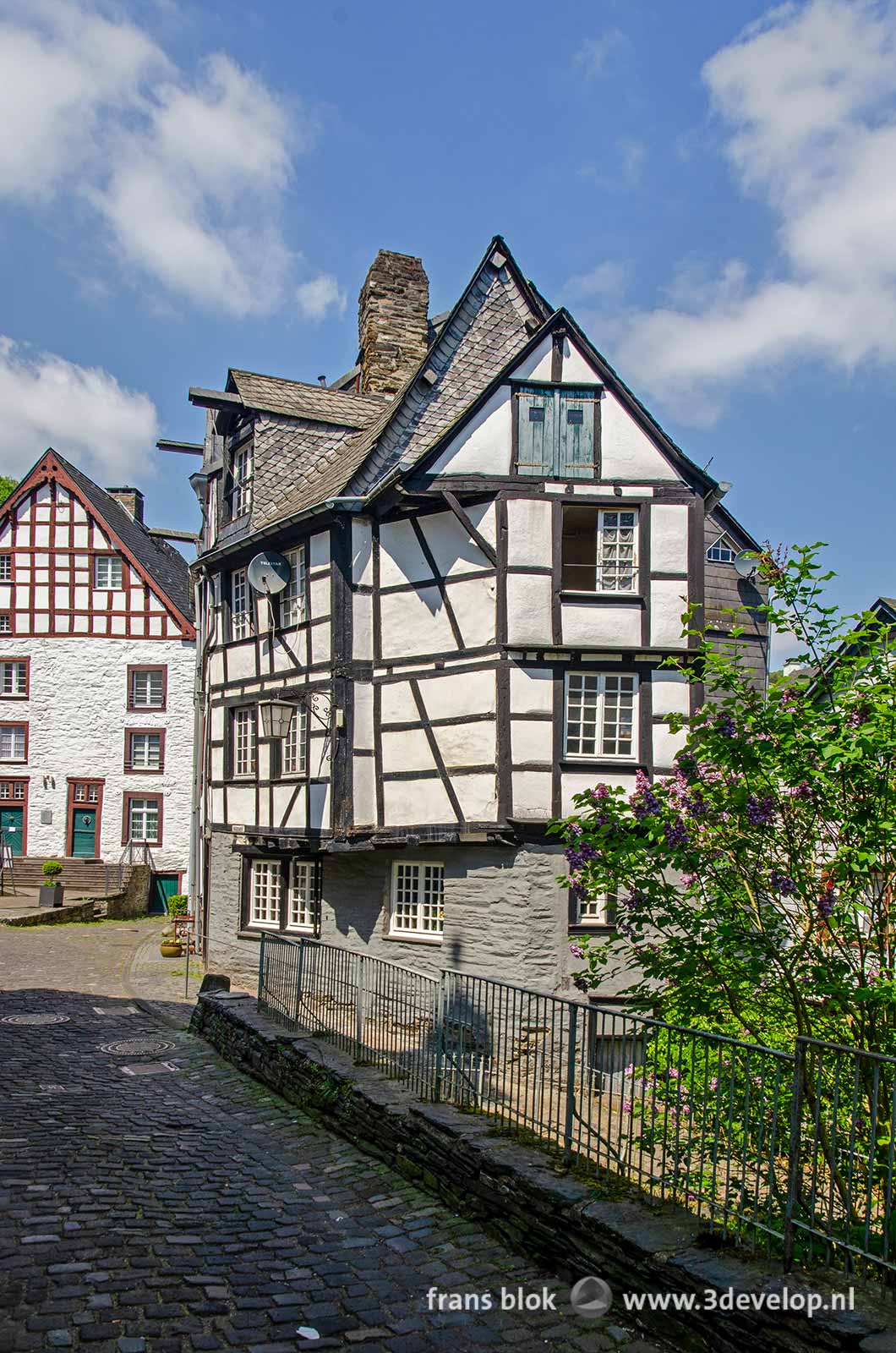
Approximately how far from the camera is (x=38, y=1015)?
16578 mm

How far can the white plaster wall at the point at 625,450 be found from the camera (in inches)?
636

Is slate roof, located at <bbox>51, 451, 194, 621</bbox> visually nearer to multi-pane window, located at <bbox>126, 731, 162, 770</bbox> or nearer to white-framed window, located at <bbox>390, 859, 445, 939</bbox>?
multi-pane window, located at <bbox>126, 731, 162, 770</bbox>

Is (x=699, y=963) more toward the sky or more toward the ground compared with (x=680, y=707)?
more toward the ground

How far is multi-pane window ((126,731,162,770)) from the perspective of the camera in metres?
35.7

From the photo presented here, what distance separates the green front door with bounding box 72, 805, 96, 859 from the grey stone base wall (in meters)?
19.5

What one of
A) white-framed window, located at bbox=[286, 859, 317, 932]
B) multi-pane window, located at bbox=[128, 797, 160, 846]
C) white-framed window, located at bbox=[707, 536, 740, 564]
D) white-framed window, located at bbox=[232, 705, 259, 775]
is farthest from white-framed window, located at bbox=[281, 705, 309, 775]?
multi-pane window, located at bbox=[128, 797, 160, 846]

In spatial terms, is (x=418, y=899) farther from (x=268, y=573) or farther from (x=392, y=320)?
(x=392, y=320)

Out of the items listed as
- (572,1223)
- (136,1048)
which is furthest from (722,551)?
(572,1223)

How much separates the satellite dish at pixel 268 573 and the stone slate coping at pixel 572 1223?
9644 millimetres

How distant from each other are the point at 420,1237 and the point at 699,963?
270cm

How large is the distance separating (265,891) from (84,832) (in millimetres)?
17210

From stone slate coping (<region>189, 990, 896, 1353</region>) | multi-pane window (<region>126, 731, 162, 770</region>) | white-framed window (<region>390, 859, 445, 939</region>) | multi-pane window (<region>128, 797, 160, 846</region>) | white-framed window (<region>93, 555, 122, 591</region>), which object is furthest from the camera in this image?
white-framed window (<region>93, 555, 122, 591</region>)

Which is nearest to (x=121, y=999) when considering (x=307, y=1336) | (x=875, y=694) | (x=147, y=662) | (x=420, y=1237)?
(x=420, y=1237)

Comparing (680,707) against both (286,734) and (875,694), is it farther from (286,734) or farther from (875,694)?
(875,694)
